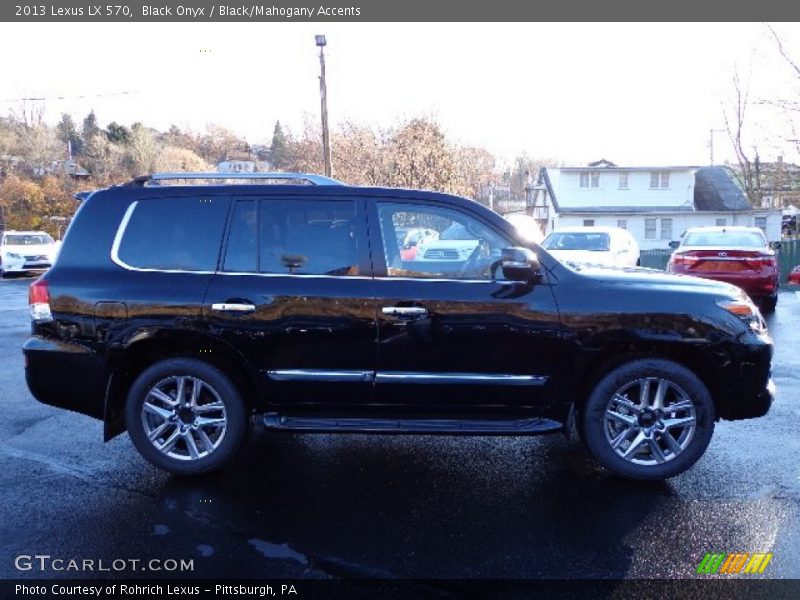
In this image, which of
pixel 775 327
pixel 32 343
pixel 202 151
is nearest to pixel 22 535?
pixel 32 343

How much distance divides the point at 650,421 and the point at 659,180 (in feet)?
137

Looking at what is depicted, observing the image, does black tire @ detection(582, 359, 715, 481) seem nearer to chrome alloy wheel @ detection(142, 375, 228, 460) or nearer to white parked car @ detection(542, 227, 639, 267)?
chrome alloy wheel @ detection(142, 375, 228, 460)

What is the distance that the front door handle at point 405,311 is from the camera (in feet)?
14.1

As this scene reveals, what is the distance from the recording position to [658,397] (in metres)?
4.39

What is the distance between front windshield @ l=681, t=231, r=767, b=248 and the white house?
90.0ft

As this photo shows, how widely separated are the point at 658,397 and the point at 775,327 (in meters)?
7.90

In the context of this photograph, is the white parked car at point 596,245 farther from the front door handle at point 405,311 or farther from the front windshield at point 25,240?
the front windshield at point 25,240

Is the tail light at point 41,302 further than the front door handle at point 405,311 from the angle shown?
Yes

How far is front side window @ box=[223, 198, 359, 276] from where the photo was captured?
14.6 ft

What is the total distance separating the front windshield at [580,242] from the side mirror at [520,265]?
1055cm

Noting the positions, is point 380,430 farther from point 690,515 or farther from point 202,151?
point 202,151

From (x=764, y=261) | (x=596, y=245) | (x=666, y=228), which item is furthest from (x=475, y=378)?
(x=666, y=228)

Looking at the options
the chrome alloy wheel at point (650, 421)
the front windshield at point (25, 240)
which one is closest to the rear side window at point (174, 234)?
the chrome alloy wheel at point (650, 421)

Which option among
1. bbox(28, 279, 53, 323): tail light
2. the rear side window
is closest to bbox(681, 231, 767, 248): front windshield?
the rear side window
